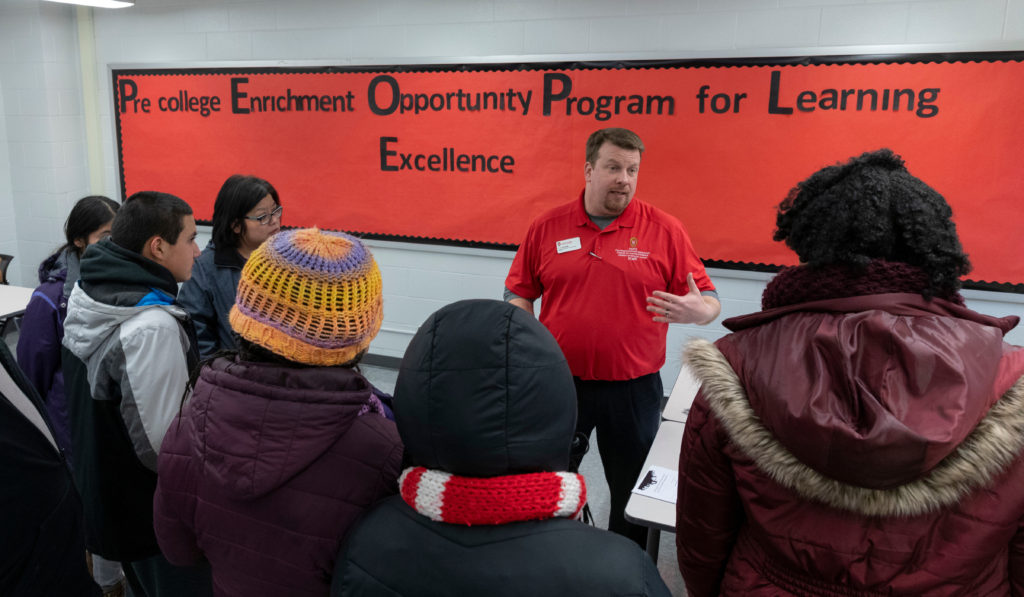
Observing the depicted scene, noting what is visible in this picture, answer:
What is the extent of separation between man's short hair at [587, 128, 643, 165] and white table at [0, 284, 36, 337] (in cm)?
290

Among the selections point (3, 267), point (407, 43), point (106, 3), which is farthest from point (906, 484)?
point (106, 3)

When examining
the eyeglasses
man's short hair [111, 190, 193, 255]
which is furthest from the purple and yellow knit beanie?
the eyeglasses

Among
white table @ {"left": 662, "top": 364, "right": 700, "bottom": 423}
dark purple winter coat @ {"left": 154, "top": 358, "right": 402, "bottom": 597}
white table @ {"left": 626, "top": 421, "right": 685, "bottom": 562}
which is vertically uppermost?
dark purple winter coat @ {"left": 154, "top": 358, "right": 402, "bottom": 597}

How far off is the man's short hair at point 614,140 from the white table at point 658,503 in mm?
952

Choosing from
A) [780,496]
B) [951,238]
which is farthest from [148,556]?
[951,238]

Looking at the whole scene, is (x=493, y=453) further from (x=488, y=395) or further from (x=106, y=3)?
(x=106, y=3)

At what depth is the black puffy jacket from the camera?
78 cm

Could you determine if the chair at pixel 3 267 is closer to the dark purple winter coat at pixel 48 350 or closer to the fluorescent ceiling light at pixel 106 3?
the fluorescent ceiling light at pixel 106 3

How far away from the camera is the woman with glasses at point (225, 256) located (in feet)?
7.01

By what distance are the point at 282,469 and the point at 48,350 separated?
1318 mm

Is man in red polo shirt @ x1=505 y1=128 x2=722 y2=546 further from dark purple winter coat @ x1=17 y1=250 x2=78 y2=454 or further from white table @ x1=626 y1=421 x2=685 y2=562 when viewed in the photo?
dark purple winter coat @ x1=17 y1=250 x2=78 y2=454

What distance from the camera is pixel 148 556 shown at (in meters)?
1.73

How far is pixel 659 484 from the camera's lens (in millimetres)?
1766

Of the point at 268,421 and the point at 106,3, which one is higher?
the point at 106,3
